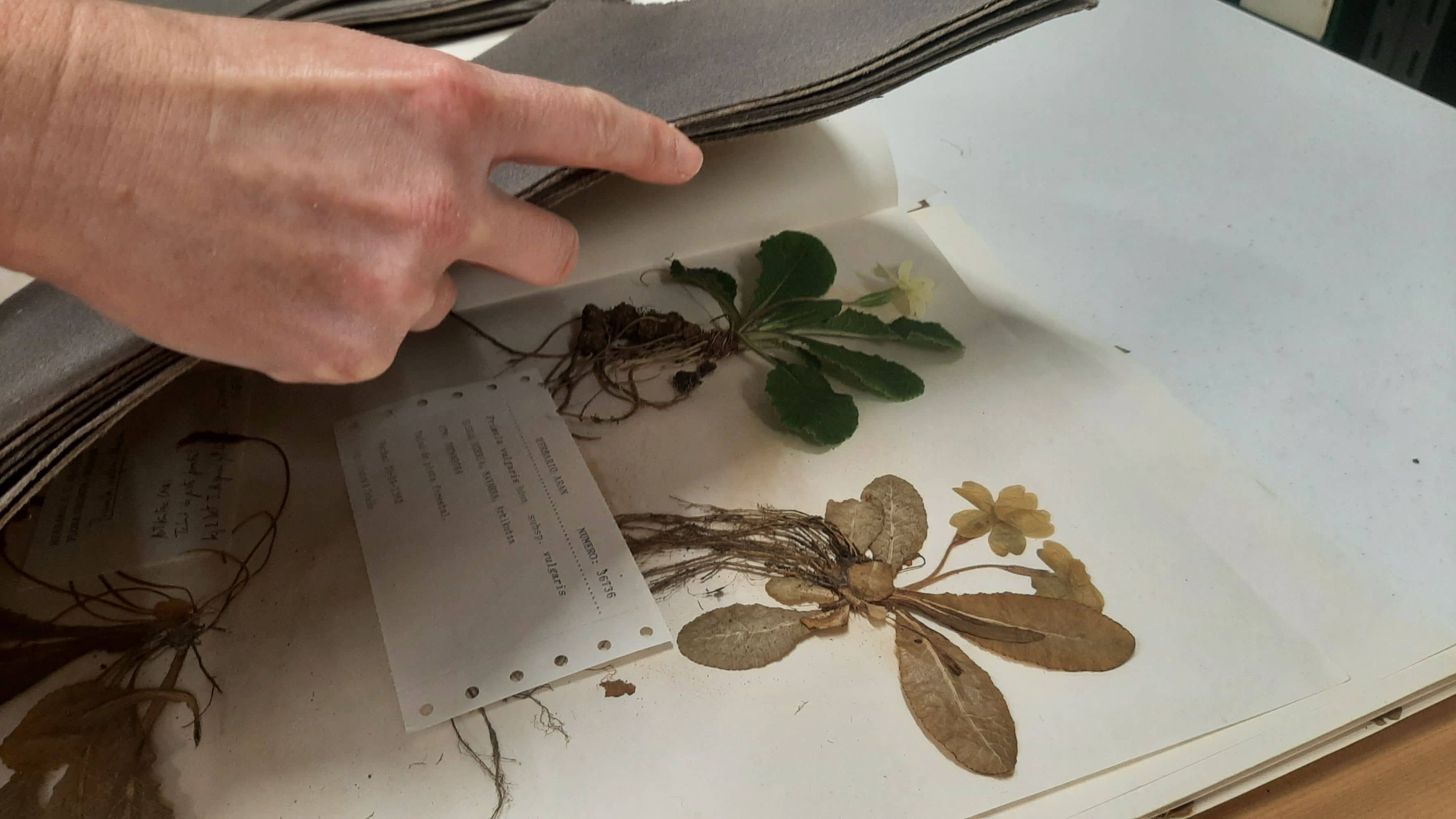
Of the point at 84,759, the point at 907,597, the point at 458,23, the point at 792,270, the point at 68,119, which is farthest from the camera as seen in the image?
the point at 458,23

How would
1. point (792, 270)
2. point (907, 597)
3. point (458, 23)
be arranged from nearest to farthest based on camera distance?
point (907, 597) < point (792, 270) < point (458, 23)

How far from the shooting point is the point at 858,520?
2.21 feet

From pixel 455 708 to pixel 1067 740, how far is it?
0.37m

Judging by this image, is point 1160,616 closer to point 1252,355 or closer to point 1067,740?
point 1067,740

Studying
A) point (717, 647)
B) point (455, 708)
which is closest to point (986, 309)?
point (717, 647)

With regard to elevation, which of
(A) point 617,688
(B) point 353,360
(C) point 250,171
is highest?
(C) point 250,171

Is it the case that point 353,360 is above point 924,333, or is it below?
above

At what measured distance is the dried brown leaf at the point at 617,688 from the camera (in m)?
0.58

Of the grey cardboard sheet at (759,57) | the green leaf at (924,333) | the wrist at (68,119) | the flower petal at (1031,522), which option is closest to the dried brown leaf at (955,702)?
the flower petal at (1031,522)

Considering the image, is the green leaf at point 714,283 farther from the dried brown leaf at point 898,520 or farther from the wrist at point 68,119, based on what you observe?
the wrist at point 68,119

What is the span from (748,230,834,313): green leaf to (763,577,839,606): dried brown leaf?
28 cm

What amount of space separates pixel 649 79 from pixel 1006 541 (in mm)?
447

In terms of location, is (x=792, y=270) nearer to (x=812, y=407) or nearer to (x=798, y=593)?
(x=812, y=407)

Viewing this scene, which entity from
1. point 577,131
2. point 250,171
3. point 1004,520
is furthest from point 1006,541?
point 250,171
